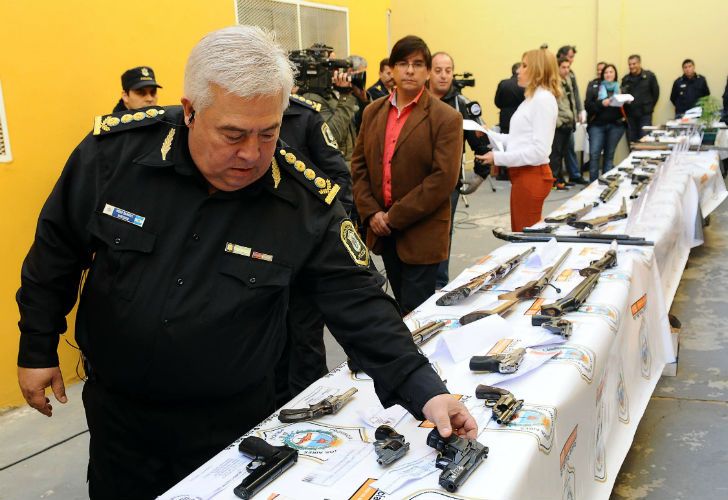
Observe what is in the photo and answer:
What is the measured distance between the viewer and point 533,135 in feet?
13.4

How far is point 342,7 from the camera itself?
788 centimetres

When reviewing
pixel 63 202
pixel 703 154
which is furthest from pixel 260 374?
pixel 703 154

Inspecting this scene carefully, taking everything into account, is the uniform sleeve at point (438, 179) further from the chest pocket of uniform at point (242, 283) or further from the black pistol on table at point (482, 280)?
the chest pocket of uniform at point (242, 283)

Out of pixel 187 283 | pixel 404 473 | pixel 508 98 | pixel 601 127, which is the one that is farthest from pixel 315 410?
pixel 601 127

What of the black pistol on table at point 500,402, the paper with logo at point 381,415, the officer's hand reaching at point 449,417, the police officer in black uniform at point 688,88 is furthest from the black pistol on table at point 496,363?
the police officer in black uniform at point 688,88

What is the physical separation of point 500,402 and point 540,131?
2707 mm

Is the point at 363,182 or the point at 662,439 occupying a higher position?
the point at 363,182

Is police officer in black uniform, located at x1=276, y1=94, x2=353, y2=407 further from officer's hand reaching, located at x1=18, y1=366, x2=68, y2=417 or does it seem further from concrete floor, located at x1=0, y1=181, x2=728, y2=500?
officer's hand reaching, located at x1=18, y1=366, x2=68, y2=417

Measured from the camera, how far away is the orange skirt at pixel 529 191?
13.8ft

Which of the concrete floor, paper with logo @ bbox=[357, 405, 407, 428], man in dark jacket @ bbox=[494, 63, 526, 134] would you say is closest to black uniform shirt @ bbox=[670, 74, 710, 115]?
man in dark jacket @ bbox=[494, 63, 526, 134]

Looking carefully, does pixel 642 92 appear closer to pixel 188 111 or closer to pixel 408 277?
pixel 408 277

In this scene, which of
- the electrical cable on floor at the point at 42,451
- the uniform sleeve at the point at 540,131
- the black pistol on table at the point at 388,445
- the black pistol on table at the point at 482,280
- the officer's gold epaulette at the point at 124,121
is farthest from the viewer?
the uniform sleeve at the point at 540,131

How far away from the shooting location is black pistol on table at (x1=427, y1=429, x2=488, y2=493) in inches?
52.2

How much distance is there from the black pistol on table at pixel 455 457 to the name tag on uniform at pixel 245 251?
1.69 ft
